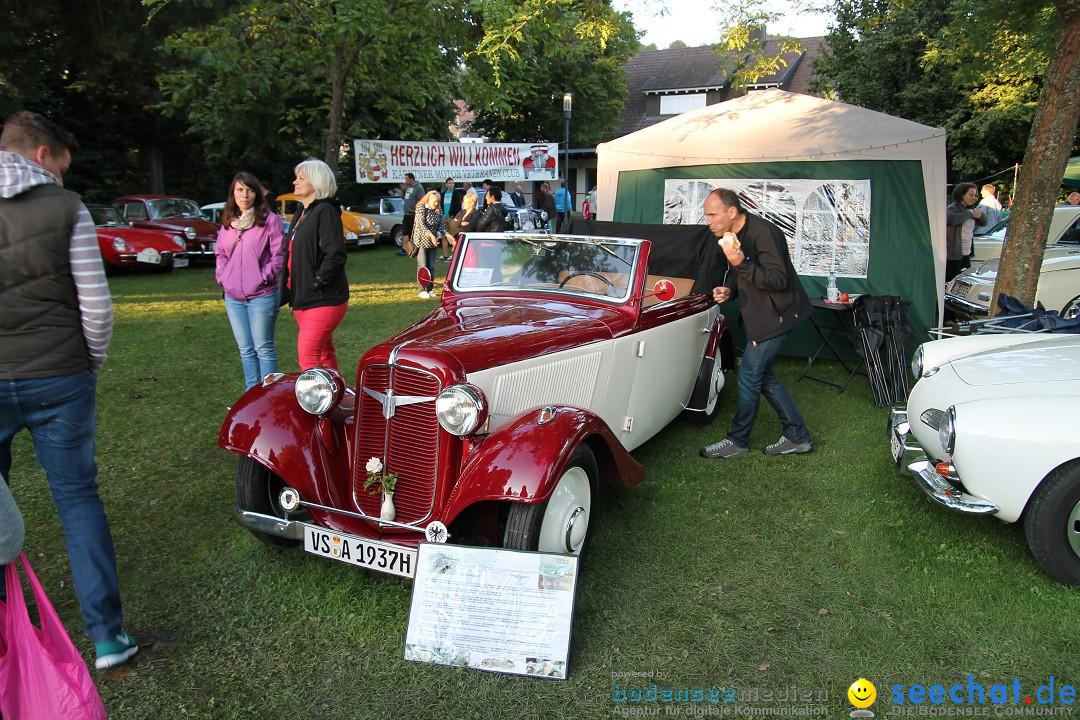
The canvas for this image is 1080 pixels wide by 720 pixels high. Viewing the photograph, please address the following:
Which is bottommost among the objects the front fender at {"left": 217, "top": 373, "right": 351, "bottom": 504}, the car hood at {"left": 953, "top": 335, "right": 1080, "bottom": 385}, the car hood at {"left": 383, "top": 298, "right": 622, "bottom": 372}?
the front fender at {"left": 217, "top": 373, "right": 351, "bottom": 504}

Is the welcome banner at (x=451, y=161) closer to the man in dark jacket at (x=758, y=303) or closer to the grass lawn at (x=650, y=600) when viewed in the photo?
the grass lawn at (x=650, y=600)

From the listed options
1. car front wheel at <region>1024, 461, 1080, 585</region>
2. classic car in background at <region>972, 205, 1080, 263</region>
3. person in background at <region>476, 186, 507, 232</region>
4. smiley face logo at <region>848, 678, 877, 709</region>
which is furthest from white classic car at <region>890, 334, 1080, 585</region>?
person in background at <region>476, 186, 507, 232</region>

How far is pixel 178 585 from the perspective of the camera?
3430 millimetres

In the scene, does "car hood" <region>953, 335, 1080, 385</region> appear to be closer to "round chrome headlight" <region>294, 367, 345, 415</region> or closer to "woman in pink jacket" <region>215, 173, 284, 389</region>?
"round chrome headlight" <region>294, 367, 345, 415</region>

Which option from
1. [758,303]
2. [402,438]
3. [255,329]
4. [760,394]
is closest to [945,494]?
[760,394]

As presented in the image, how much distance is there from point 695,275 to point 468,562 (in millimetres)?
3916

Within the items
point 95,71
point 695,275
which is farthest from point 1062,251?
point 95,71

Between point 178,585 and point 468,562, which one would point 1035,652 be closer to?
point 468,562

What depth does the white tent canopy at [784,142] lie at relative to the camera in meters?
6.92

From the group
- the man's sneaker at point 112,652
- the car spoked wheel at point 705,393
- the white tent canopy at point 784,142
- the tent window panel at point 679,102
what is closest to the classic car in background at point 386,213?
the white tent canopy at point 784,142

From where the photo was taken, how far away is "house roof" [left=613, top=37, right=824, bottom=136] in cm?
3578

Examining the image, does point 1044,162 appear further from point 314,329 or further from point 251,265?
point 251,265

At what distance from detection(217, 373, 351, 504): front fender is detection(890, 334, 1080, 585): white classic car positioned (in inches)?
113

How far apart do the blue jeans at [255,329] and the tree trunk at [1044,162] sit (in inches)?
233
